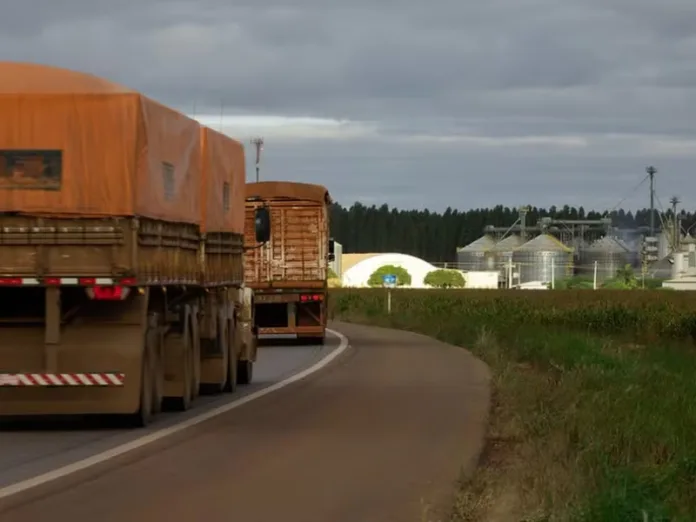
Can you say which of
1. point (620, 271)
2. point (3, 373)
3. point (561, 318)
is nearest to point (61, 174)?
point (3, 373)

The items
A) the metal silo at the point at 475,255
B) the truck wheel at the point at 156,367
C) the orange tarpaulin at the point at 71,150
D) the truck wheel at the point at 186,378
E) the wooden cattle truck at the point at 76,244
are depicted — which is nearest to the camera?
Result: the wooden cattle truck at the point at 76,244

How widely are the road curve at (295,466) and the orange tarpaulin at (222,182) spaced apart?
106 inches

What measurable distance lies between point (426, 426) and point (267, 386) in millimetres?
6677

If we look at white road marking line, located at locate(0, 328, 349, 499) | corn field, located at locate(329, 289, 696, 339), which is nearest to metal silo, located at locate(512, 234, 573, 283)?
corn field, located at locate(329, 289, 696, 339)

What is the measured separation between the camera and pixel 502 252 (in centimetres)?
14900

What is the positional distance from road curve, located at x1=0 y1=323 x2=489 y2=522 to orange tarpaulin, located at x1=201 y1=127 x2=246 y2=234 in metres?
2.69

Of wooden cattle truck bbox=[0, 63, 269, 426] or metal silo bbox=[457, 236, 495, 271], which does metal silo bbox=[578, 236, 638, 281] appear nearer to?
metal silo bbox=[457, 236, 495, 271]

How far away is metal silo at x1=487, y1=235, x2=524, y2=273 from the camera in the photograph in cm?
14738

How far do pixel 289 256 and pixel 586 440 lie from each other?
24.4 meters

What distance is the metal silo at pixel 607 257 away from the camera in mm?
142375

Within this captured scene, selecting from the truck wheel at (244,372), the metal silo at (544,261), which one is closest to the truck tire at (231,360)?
the truck wheel at (244,372)

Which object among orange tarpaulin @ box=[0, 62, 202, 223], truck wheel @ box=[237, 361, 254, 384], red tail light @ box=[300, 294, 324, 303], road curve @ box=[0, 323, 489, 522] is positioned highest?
orange tarpaulin @ box=[0, 62, 202, 223]

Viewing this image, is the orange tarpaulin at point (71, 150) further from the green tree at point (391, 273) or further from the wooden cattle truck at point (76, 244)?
the green tree at point (391, 273)

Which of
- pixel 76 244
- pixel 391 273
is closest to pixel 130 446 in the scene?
pixel 76 244
